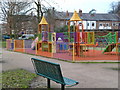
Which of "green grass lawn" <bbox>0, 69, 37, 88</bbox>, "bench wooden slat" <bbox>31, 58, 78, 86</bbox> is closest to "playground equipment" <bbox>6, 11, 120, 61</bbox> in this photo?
"green grass lawn" <bbox>0, 69, 37, 88</bbox>

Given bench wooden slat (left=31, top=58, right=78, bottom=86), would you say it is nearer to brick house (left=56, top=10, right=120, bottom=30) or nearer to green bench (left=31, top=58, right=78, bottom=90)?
green bench (left=31, top=58, right=78, bottom=90)

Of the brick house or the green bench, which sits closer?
the green bench

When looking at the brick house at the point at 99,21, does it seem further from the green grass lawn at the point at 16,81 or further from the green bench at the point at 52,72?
the green bench at the point at 52,72

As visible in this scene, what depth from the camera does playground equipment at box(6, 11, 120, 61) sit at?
13148 millimetres

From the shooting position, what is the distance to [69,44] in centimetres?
1342

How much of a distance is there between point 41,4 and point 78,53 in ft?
45.9

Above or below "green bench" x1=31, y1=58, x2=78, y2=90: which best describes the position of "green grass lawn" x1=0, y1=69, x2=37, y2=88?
below

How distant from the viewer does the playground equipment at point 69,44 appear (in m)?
13.1

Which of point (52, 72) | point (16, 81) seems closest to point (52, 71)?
point (52, 72)

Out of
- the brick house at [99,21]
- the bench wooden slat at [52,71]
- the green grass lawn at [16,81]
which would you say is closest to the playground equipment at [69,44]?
the green grass lawn at [16,81]

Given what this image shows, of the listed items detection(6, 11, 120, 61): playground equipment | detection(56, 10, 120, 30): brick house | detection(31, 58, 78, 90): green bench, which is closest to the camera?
detection(31, 58, 78, 90): green bench

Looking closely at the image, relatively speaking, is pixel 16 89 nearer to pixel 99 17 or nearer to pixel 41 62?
pixel 41 62

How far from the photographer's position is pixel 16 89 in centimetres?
511

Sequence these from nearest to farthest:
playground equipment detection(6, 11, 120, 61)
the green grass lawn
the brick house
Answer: the green grass lawn, playground equipment detection(6, 11, 120, 61), the brick house
